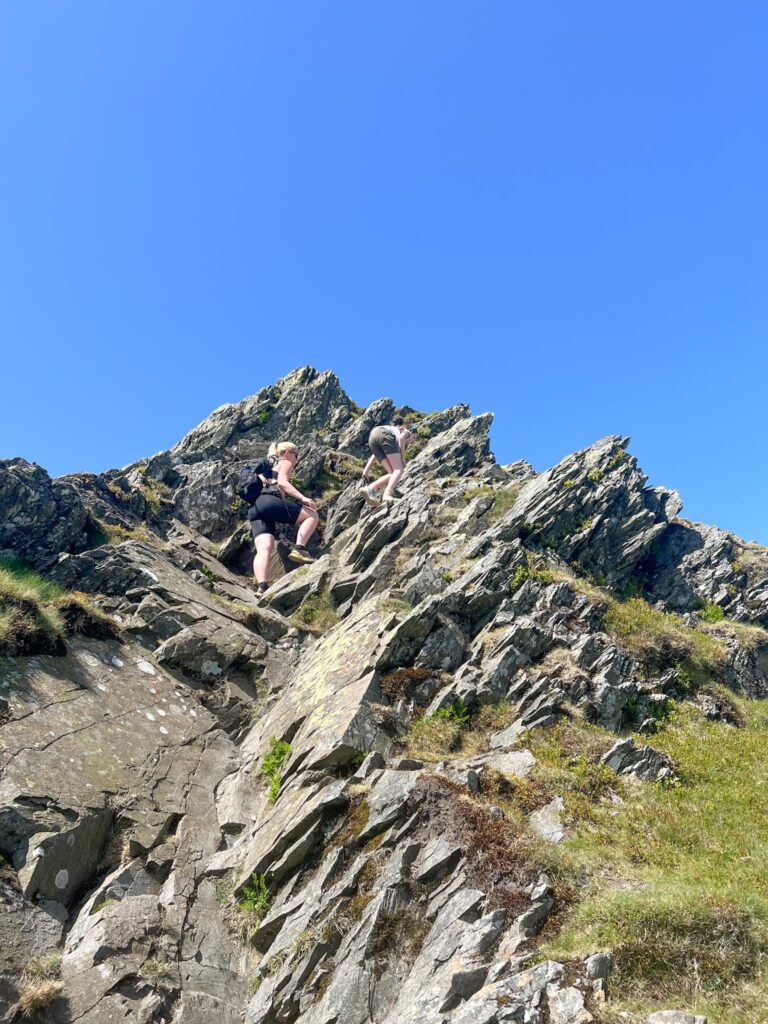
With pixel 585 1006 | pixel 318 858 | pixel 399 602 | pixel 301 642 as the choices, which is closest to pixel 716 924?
pixel 585 1006

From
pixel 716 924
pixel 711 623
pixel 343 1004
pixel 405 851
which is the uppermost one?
pixel 711 623

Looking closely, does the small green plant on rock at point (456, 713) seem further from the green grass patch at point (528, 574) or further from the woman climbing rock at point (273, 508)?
the woman climbing rock at point (273, 508)

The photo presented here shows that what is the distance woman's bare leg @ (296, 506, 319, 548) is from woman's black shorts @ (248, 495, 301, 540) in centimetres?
86

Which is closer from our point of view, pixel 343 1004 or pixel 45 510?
pixel 343 1004

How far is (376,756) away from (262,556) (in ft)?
53.7

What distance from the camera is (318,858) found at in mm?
10789

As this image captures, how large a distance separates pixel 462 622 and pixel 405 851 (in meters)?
7.88

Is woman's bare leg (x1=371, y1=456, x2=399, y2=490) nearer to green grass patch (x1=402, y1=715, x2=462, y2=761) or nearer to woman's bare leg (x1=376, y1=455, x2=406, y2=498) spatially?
woman's bare leg (x1=376, y1=455, x2=406, y2=498)

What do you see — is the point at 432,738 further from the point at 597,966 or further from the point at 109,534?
the point at 109,534

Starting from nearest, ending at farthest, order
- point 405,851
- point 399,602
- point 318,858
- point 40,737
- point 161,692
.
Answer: point 405,851 < point 318,858 < point 40,737 < point 161,692 < point 399,602

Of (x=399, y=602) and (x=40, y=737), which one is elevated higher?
(x=399, y=602)

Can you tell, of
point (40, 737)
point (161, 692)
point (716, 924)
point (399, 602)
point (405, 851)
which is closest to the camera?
point (716, 924)

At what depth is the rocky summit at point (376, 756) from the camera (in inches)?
320

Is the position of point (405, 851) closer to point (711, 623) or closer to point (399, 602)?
point (399, 602)
